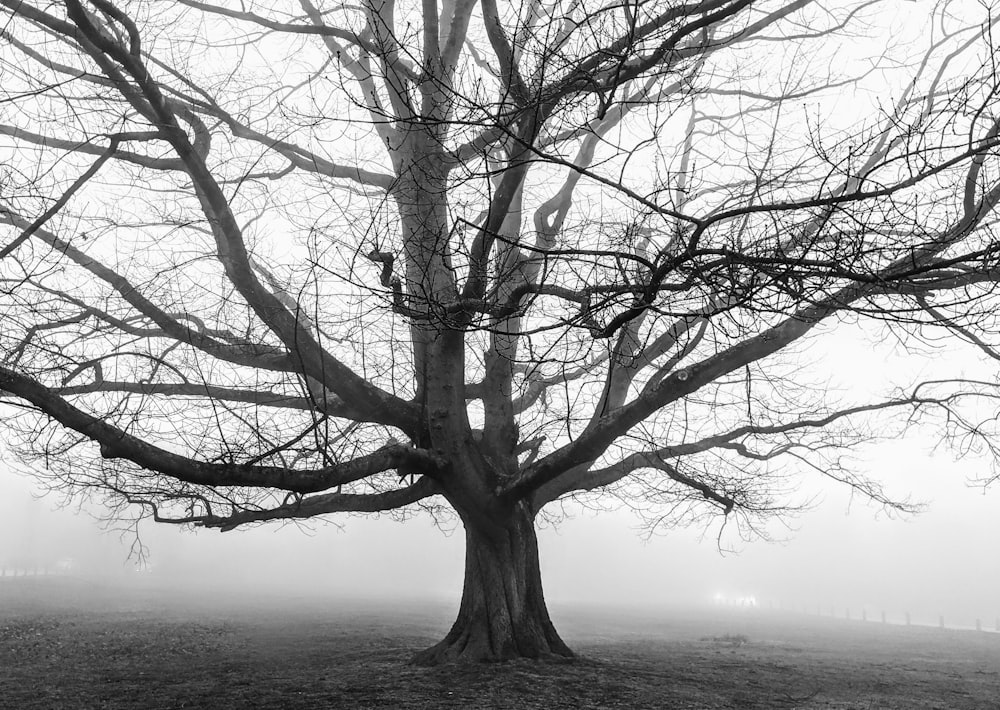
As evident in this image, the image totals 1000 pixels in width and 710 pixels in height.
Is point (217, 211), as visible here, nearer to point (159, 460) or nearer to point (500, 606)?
point (159, 460)

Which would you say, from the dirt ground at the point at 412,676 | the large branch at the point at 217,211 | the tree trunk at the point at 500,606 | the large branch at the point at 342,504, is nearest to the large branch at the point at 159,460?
the large branch at the point at 217,211

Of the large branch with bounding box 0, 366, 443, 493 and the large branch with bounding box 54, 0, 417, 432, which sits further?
the large branch with bounding box 54, 0, 417, 432

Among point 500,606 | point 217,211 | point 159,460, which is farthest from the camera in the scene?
point 500,606

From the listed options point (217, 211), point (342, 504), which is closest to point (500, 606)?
point (342, 504)

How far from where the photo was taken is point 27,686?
25.5 ft

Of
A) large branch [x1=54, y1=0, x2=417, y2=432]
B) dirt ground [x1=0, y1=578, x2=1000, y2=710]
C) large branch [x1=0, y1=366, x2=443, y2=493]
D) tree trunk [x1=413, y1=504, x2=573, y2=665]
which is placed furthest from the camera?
tree trunk [x1=413, y1=504, x2=573, y2=665]

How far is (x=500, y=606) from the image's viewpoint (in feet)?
32.9

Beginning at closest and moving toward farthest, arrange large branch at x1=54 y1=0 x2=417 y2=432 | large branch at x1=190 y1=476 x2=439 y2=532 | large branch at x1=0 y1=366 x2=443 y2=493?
large branch at x1=0 y1=366 x2=443 y2=493
large branch at x1=54 y1=0 x2=417 y2=432
large branch at x1=190 y1=476 x2=439 y2=532

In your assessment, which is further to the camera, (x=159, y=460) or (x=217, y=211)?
(x=217, y=211)

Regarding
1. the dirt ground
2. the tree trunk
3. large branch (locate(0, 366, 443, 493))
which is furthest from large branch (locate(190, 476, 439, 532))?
large branch (locate(0, 366, 443, 493))

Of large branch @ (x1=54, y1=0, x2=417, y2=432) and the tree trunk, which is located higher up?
large branch @ (x1=54, y1=0, x2=417, y2=432)

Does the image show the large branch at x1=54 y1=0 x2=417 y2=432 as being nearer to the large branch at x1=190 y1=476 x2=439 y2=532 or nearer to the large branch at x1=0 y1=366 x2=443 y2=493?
the large branch at x1=0 y1=366 x2=443 y2=493

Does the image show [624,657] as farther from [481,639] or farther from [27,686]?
[27,686]

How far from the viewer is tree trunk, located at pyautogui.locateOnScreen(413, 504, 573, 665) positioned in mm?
9836
